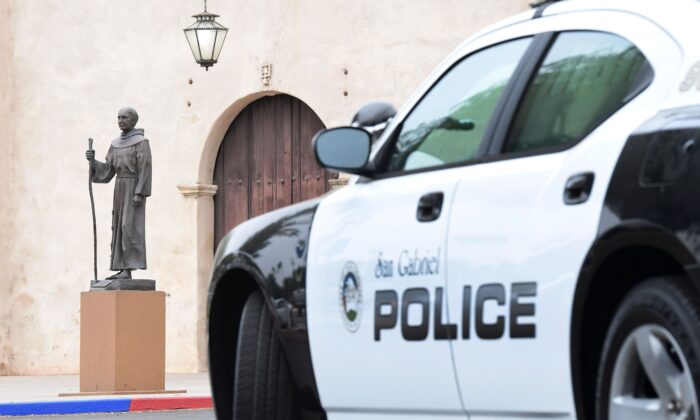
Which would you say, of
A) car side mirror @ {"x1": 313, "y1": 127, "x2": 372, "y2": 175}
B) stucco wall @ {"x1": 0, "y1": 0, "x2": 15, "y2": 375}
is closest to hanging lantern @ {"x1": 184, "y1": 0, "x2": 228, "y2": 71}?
stucco wall @ {"x1": 0, "y1": 0, "x2": 15, "y2": 375}

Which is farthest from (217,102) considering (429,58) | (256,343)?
(256,343)

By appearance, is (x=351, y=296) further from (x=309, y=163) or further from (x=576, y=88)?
(x=309, y=163)

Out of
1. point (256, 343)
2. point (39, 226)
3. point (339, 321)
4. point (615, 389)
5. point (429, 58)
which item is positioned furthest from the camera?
point (39, 226)

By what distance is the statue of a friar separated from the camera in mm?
17781

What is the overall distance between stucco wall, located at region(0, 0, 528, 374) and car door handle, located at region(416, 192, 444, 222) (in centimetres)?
1538

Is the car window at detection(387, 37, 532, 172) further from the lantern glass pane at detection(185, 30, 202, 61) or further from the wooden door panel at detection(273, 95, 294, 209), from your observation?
the wooden door panel at detection(273, 95, 294, 209)

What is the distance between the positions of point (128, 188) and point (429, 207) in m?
12.7

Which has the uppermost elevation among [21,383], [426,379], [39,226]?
[426,379]

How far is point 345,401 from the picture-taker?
583cm

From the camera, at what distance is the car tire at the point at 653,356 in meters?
4.22

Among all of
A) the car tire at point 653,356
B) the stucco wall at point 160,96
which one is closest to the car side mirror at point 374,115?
the car tire at point 653,356

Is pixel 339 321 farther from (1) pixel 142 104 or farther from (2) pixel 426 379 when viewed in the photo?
(1) pixel 142 104

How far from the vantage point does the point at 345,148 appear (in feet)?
19.3

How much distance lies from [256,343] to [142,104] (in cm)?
1727
